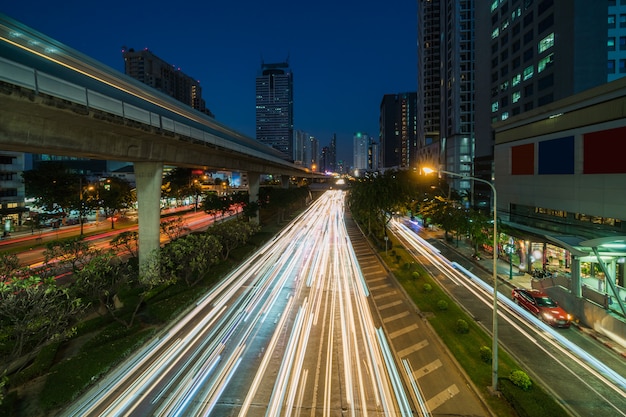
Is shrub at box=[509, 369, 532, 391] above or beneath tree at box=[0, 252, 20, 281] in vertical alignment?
beneath

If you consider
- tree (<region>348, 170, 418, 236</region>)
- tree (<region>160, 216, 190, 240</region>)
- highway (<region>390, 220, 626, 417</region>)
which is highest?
tree (<region>348, 170, 418, 236</region>)

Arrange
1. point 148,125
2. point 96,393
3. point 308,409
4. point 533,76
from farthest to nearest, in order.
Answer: point 533,76, point 148,125, point 96,393, point 308,409

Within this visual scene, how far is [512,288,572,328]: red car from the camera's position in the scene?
20.1 meters

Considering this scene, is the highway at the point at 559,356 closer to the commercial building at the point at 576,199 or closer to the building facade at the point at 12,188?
the commercial building at the point at 576,199

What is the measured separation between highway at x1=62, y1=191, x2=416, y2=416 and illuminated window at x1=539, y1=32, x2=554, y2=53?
4863 centimetres

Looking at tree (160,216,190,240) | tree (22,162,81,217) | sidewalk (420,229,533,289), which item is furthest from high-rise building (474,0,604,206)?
tree (22,162,81,217)

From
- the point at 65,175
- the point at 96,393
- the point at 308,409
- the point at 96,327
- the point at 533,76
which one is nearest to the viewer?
the point at 308,409

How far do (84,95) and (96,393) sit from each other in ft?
45.6

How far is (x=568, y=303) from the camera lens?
2288cm

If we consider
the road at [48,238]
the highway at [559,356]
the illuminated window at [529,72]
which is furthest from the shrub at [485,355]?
the illuminated window at [529,72]

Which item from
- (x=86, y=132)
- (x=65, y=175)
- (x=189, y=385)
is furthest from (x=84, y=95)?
(x=65, y=175)

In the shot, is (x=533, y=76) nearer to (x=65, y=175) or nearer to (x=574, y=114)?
(x=574, y=114)

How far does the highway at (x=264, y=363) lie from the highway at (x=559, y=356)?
6.55m

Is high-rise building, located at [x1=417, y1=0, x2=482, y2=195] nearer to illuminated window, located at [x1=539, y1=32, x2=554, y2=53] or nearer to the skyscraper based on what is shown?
the skyscraper
